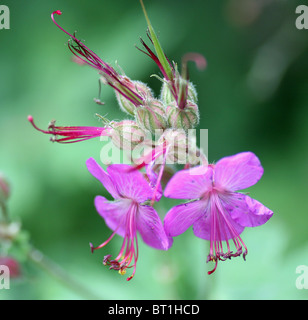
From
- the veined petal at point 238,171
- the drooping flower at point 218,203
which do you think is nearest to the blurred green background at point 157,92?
the drooping flower at point 218,203

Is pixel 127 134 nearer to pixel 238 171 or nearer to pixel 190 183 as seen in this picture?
pixel 190 183

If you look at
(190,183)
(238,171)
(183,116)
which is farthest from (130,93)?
(238,171)

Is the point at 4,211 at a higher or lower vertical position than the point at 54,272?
higher

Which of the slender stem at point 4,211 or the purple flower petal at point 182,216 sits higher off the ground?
the slender stem at point 4,211

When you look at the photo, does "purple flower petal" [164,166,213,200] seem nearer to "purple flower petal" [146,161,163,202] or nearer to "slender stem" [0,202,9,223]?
"purple flower petal" [146,161,163,202]

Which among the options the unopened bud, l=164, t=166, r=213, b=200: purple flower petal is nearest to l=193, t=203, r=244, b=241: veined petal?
l=164, t=166, r=213, b=200: purple flower petal

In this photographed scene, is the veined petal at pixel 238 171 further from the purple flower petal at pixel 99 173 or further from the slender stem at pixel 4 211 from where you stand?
the slender stem at pixel 4 211
